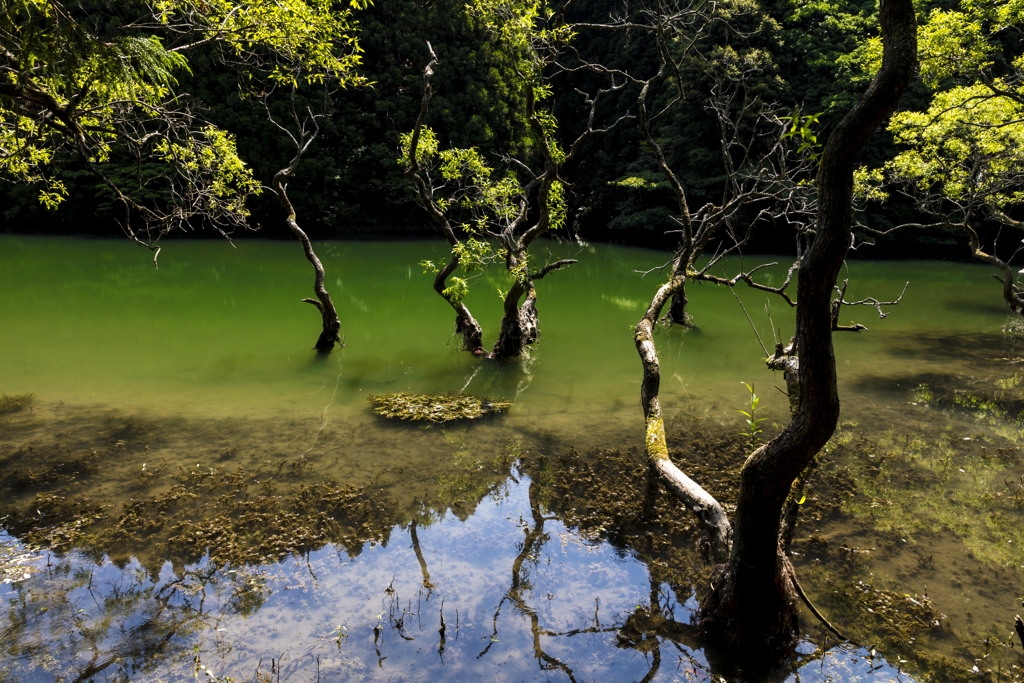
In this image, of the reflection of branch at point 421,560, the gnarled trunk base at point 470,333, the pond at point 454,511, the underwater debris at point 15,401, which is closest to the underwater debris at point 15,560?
the pond at point 454,511

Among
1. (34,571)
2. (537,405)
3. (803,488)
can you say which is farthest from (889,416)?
(34,571)

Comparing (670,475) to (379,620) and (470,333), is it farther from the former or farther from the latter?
(470,333)

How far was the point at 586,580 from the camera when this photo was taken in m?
5.42

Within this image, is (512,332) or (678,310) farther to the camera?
(678,310)

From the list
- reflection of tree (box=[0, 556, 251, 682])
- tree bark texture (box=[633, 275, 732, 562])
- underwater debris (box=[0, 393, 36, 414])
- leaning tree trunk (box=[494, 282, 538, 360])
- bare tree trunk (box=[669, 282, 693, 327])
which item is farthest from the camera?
bare tree trunk (box=[669, 282, 693, 327])

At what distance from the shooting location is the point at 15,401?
944 cm

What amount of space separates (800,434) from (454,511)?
12.0ft

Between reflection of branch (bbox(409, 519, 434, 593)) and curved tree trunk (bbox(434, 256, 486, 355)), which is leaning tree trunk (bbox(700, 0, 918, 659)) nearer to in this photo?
reflection of branch (bbox(409, 519, 434, 593))

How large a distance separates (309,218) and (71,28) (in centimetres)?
2788

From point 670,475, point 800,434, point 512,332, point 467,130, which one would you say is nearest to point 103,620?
point 670,475

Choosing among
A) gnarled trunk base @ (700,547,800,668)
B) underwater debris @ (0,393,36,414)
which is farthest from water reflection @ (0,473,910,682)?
underwater debris @ (0,393,36,414)

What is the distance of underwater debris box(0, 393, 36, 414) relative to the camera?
360 inches

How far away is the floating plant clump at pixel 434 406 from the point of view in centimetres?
929

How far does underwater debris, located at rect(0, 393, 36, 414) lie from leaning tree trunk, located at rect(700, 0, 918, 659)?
354 inches
